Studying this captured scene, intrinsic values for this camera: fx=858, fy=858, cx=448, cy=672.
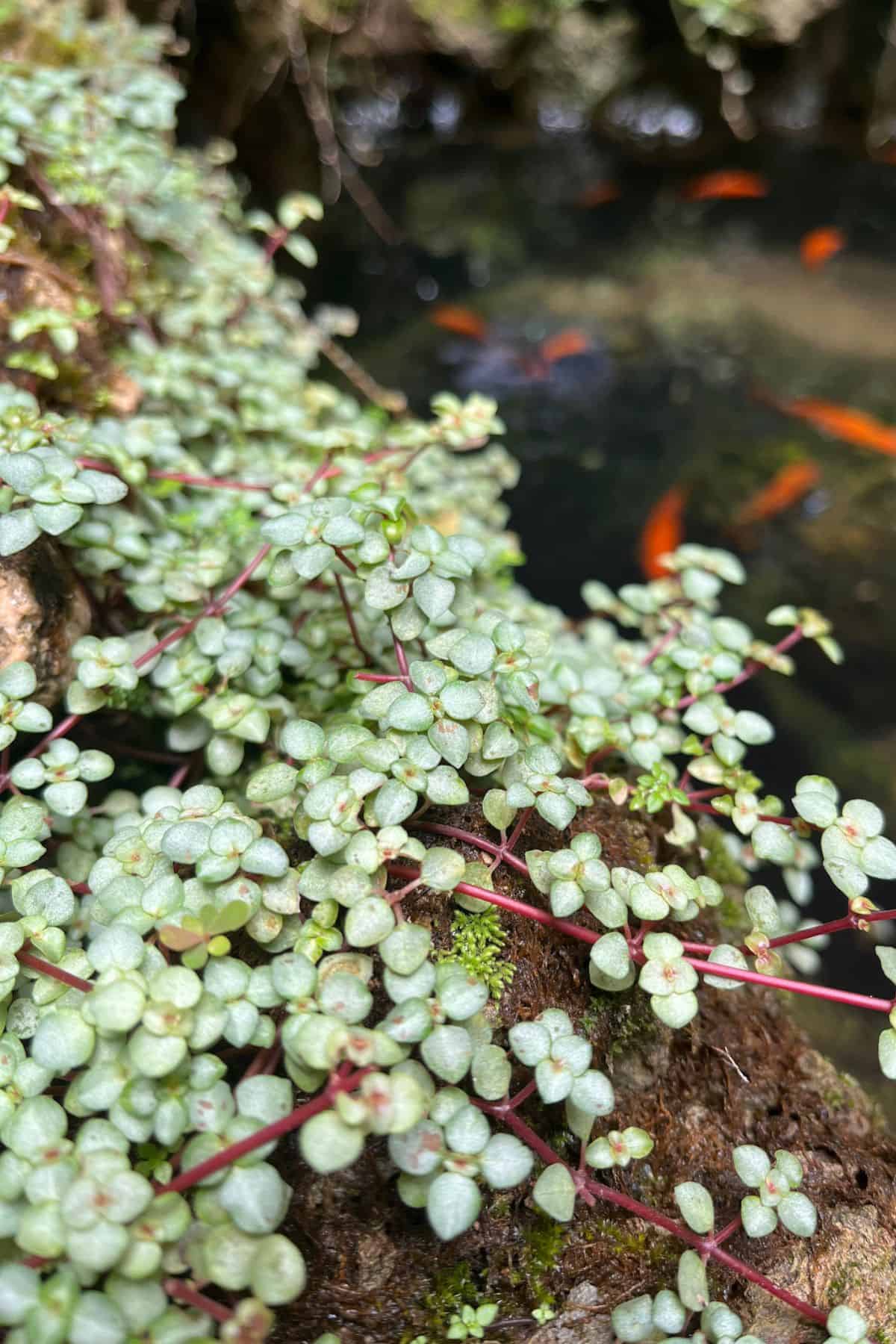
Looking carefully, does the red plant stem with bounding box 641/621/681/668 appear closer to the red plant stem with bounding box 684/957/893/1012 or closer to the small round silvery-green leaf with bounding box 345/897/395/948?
the red plant stem with bounding box 684/957/893/1012

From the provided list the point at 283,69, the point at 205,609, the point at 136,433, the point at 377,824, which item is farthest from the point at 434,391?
the point at 377,824

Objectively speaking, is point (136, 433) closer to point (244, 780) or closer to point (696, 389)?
point (244, 780)

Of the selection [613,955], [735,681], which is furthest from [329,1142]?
[735,681]

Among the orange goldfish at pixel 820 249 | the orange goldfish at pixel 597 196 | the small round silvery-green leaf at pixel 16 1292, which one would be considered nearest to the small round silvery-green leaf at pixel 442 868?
the small round silvery-green leaf at pixel 16 1292

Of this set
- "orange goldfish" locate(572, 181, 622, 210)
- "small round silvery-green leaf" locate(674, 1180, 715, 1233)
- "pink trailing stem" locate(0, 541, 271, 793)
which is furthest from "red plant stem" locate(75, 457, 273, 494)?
"orange goldfish" locate(572, 181, 622, 210)

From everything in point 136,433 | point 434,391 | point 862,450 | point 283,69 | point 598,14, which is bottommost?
point 434,391
